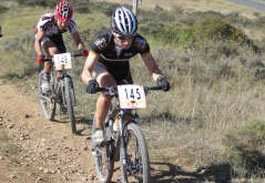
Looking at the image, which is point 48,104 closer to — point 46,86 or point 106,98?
point 46,86

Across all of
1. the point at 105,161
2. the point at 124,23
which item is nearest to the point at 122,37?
the point at 124,23

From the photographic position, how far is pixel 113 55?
4898 mm

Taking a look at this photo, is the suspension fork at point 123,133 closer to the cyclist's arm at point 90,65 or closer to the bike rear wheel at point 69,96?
the cyclist's arm at point 90,65

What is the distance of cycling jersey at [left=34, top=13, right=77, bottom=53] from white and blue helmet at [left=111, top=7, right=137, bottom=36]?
9.08 ft

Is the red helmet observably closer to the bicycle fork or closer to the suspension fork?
the bicycle fork

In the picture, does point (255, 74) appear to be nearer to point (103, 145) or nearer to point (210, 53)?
point (210, 53)

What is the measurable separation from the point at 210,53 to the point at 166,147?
8.16 meters

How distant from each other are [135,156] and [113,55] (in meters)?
1.26

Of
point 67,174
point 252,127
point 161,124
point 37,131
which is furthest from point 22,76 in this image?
point 252,127

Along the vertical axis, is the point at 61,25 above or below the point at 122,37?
below

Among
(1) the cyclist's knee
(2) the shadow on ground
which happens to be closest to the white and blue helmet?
(1) the cyclist's knee

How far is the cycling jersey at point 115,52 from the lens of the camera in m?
4.68

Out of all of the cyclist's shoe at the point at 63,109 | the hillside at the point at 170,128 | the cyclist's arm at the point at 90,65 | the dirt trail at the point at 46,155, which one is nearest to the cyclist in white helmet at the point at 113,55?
the cyclist's arm at the point at 90,65

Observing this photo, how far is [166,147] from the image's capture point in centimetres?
599
